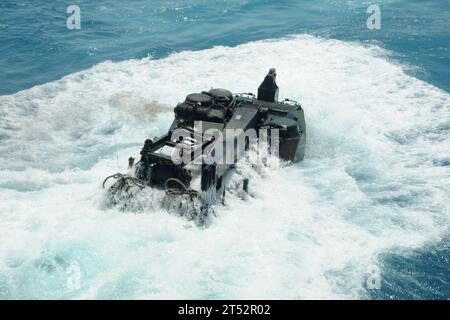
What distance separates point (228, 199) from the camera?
1647 centimetres

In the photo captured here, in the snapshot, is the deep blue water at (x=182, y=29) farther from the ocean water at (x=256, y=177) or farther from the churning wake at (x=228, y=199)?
the churning wake at (x=228, y=199)

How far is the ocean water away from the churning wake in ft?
0.19

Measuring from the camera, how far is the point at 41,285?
12625 mm

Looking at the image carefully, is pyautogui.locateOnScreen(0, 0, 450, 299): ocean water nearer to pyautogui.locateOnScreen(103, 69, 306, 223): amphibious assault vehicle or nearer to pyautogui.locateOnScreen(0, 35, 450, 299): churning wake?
pyautogui.locateOnScreen(0, 35, 450, 299): churning wake

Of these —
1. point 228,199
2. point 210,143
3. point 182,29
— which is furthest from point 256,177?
point 182,29

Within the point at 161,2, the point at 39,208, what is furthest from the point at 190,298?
the point at 161,2

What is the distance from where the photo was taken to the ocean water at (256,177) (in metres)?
13.4

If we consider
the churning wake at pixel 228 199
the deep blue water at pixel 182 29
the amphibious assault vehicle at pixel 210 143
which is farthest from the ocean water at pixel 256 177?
the amphibious assault vehicle at pixel 210 143

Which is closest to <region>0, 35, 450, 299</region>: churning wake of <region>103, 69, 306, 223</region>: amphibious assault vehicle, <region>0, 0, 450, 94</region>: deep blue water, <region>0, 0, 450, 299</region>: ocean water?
<region>0, 0, 450, 299</region>: ocean water

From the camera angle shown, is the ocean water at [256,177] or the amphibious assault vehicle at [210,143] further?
the amphibious assault vehicle at [210,143]

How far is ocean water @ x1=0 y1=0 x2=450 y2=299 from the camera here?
43.9 feet

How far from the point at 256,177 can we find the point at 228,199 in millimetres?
1949

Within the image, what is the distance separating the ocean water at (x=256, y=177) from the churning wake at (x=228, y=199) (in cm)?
6

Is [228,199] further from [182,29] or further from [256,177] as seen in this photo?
[182,29]
